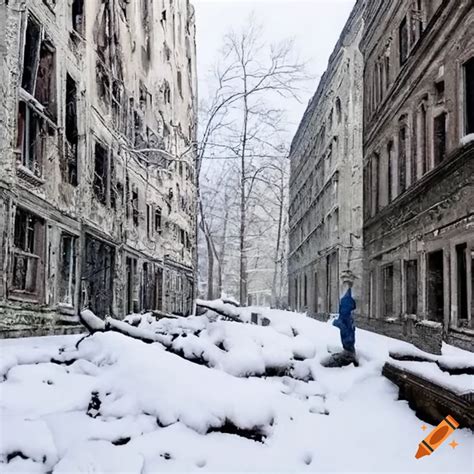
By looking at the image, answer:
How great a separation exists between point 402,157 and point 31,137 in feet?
32.4

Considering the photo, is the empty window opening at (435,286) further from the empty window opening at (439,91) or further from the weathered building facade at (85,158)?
the weathered building facade at (85,158)

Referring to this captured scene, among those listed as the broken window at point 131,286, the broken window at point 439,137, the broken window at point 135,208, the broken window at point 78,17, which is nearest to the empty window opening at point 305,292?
the broken window at point 131,286

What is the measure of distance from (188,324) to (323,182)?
15353 mm

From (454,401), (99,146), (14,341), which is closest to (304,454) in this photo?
(454,401)

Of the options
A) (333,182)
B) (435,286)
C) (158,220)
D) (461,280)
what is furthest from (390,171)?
(158,220)

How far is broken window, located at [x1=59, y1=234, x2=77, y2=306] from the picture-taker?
455 inches

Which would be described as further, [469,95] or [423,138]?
[423,138]

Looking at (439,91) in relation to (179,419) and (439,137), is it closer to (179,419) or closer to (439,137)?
(439,137)

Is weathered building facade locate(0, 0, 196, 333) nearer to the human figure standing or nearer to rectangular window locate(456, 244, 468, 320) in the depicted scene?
the human figure standing

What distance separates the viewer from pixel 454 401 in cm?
593

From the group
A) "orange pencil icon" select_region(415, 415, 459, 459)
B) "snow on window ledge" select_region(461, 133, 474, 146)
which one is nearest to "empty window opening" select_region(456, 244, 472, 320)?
"snow on window ledge" select_region(461, 133, 474, 146)

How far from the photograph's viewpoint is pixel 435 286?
43.4ft

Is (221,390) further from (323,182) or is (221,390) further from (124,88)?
(323,182)

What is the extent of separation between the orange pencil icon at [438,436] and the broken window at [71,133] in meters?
8.38
